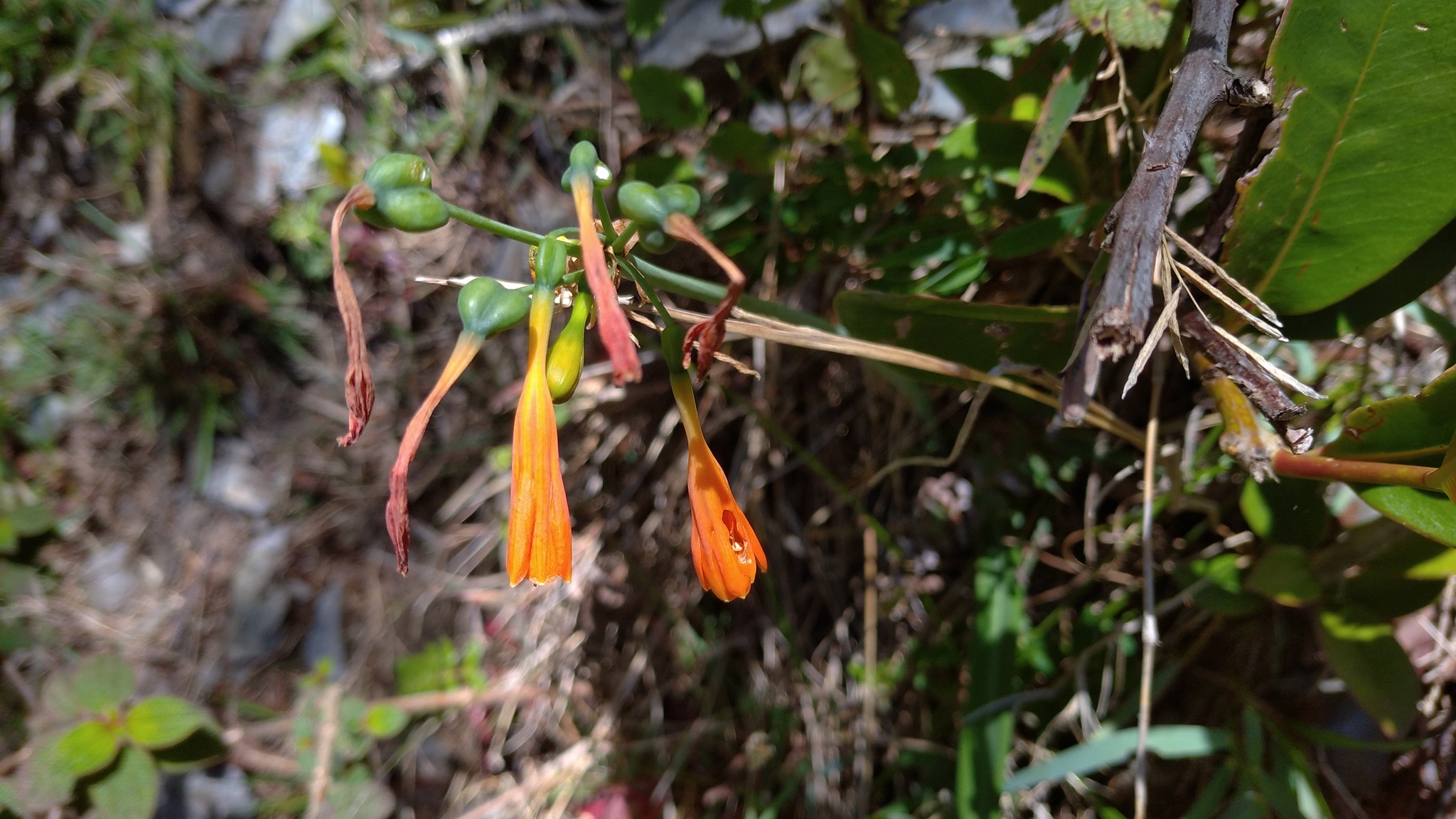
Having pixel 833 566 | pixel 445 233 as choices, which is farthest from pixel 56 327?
pixel 833 566

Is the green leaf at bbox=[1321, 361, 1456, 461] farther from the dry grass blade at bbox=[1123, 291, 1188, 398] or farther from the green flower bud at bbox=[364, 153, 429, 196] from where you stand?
the green flower bud at bbox=[364, 153, 429, 196]

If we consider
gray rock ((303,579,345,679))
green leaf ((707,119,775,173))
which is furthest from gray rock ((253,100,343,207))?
green leaf ((707,119,775,173))

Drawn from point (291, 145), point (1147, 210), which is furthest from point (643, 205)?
point (291, 145)

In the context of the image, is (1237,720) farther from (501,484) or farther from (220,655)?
(220,655)

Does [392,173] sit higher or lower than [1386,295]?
higher

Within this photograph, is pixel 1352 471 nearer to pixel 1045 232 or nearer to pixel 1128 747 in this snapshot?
pixel 1045 232

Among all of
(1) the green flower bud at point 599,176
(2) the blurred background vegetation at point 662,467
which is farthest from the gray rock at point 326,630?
(1) the green flower bud at point 599,176
